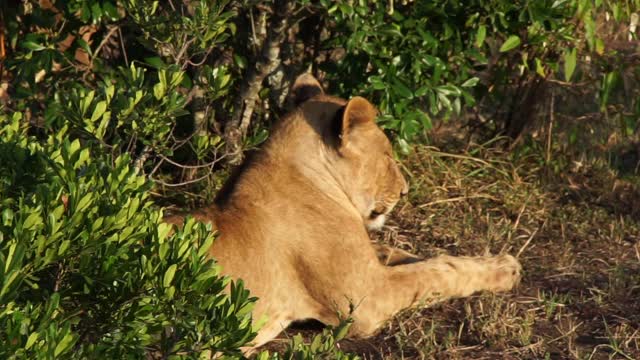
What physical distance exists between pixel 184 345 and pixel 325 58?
11.0 ft

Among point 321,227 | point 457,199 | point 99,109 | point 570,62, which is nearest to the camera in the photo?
point 99,109

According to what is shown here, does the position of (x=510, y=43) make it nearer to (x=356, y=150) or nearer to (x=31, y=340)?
(x=356, y=150)

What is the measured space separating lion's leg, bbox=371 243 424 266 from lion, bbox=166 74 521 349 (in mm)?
201

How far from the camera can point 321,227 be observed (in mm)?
4660

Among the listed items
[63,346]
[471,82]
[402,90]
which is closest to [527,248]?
[471,82]

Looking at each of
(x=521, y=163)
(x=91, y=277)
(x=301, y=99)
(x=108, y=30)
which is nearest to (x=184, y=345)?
(x=91, y=277)

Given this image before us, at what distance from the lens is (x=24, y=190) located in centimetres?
346

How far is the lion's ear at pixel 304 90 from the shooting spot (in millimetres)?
5031

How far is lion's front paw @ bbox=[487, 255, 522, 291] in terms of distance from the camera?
507 centimetres

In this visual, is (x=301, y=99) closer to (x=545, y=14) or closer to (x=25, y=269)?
(x=545, y=14)

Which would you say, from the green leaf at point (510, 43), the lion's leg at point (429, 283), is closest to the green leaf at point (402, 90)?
the green leaf at point (510, 43)

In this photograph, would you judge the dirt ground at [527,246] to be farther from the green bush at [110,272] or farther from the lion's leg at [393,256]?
the green bush at [110,272]

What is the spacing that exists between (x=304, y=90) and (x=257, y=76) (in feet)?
2.25

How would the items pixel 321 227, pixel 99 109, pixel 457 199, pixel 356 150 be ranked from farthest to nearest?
pixel 457 199
pixel 356 150
pixel 321 227
pixel 99 109
